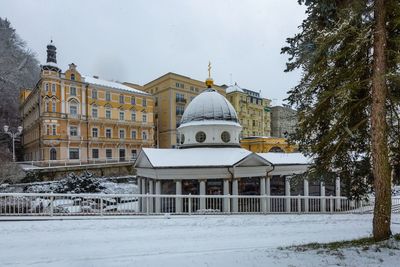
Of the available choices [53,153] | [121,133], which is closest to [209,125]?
[53,153]

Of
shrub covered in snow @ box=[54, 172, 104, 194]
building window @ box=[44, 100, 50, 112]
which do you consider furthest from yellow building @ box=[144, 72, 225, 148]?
shrub covered in snow @ box=[54, 172, 104, 194]

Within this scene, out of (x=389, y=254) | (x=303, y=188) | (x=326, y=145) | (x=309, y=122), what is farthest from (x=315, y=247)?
(x=303, y=188)

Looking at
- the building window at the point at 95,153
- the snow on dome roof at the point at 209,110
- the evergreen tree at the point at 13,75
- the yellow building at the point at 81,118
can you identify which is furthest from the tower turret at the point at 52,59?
the snow on dome roof at the point at 209,110

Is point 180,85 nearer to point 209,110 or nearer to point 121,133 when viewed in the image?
point 121,133

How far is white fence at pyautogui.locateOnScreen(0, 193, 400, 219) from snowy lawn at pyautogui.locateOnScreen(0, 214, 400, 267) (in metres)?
1.02

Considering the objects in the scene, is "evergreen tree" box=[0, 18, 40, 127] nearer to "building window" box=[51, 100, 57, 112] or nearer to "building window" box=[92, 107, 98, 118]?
"building window" box=[51, 100, 57, 112]

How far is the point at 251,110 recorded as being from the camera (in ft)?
237

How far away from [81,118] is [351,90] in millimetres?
42778

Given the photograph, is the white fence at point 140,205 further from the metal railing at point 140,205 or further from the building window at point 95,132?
the building window at point 95,132

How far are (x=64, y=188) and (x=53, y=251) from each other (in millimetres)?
20615

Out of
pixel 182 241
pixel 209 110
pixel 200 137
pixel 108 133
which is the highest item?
pixel 209 110

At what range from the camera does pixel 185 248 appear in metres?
7.73

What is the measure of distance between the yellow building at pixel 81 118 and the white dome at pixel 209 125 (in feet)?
77.0

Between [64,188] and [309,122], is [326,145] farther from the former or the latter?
[64,188]
